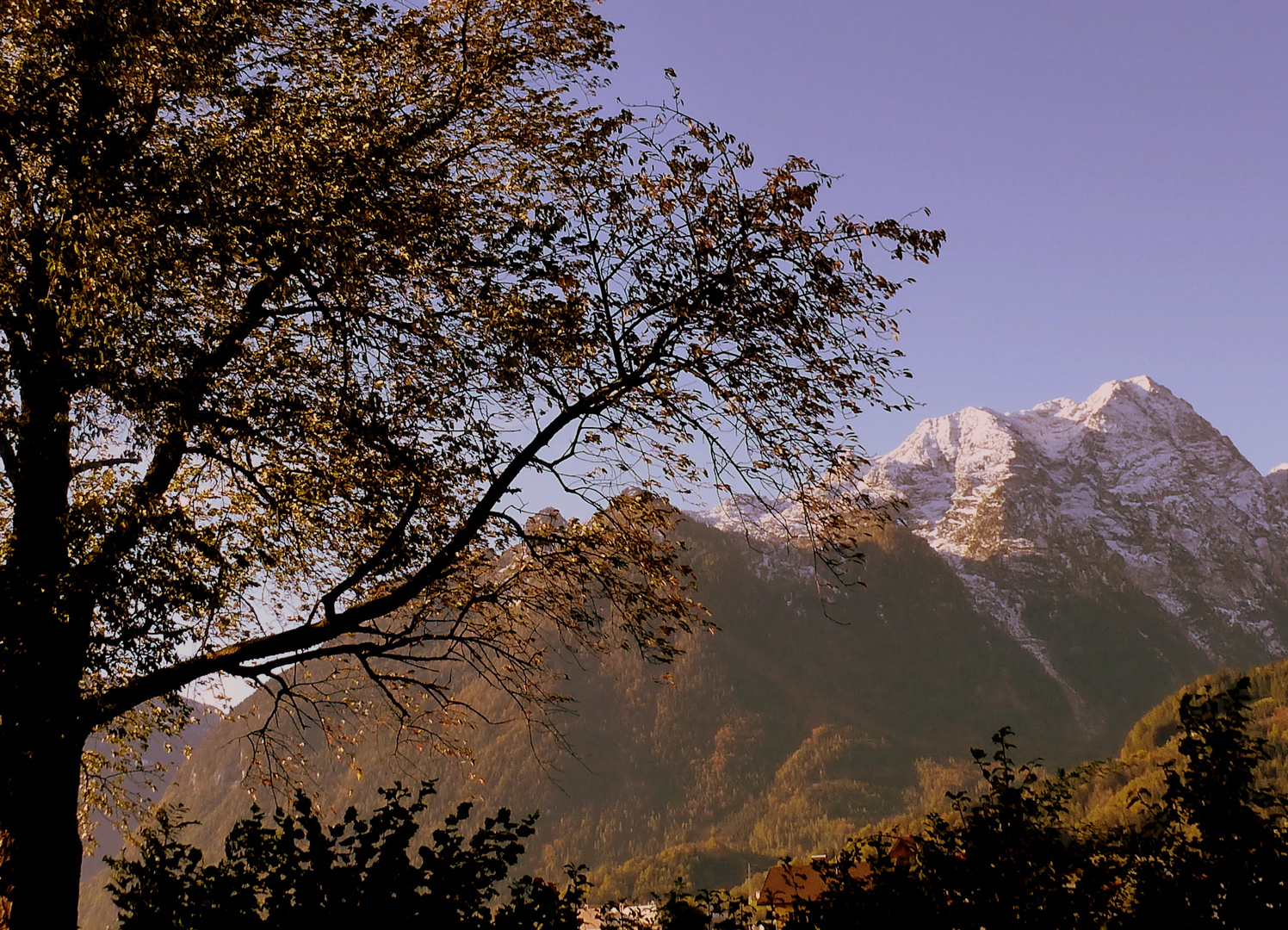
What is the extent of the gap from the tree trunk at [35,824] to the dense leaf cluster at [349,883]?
2239 mm

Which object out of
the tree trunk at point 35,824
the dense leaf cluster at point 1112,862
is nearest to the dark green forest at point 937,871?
the dense leaf cluster at point 1112,862

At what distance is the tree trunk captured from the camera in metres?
8.92

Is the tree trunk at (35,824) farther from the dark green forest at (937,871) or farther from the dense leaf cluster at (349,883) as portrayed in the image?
the dense leaf cluster at (349,883)

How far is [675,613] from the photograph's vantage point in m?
11.8

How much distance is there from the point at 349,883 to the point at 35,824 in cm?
487


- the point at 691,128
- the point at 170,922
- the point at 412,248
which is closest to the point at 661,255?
the point at 691,128

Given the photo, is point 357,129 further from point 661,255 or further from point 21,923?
point 21,923

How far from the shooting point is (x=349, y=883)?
669 centimetres

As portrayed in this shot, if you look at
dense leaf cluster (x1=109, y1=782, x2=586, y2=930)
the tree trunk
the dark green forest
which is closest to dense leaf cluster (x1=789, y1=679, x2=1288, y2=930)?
the dark green forest

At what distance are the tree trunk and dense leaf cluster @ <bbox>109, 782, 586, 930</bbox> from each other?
224cm

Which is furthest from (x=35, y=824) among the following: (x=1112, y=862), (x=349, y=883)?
(x=1112, y=862)

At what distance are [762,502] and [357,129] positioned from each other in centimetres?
626

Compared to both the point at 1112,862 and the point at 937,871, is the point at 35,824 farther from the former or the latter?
the point at 1112,862

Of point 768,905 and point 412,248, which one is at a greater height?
point 412,248
